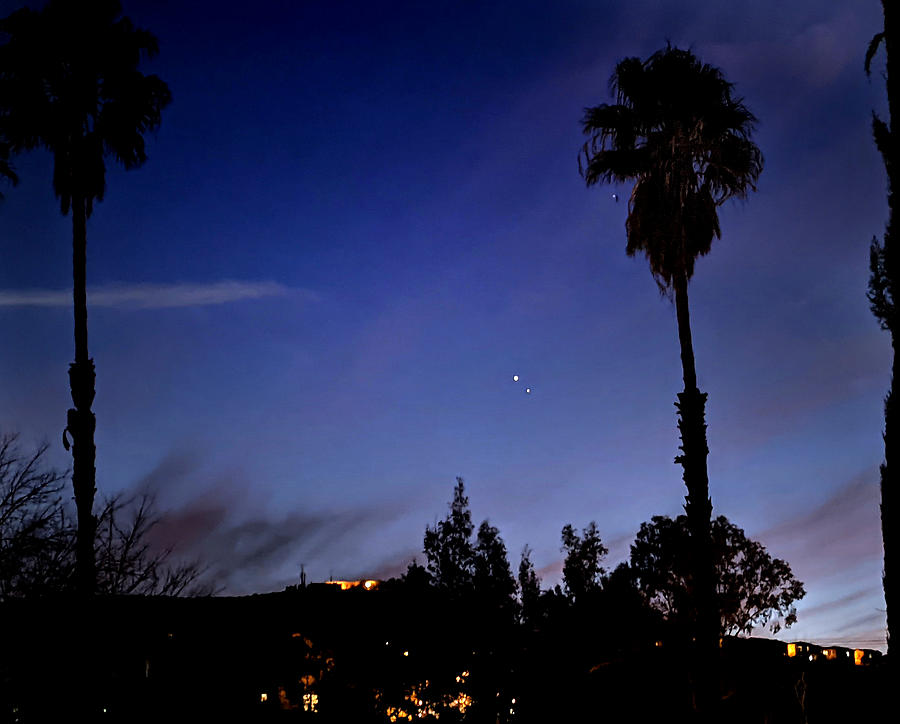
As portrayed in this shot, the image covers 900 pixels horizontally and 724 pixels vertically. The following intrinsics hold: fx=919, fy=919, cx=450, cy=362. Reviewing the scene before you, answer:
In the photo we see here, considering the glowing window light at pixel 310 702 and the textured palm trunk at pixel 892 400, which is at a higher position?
the textured palm trunk at pixel 892 400

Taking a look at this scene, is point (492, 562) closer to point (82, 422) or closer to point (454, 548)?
point (454, 548)

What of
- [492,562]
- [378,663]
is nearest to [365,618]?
[378,663]

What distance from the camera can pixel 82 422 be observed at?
1499 centimetres

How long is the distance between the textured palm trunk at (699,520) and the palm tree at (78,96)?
10997 mm

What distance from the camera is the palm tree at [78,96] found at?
16094 mm

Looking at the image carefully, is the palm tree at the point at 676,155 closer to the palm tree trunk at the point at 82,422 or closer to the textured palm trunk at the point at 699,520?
the textured palm trunk at the point at 699,520

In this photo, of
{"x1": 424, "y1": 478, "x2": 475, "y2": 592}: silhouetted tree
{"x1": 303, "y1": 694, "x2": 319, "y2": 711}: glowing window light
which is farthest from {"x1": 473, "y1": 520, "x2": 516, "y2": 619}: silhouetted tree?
{"x1": 303, "y1": 694, "x2": 319, "y2": 711}: glowing window light

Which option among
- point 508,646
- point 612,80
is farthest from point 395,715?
point 612,80

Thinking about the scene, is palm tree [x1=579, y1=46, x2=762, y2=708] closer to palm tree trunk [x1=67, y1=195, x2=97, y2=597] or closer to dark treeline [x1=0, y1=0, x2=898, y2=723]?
dark treeline [x1=0, y1=0, x2=898, y2=723]

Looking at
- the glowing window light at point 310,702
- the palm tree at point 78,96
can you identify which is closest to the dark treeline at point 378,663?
the glowing window light at point 310,702

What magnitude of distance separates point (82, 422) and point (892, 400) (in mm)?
11978

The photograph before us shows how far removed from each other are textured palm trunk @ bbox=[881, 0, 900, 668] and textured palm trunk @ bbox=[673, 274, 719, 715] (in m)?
7.88

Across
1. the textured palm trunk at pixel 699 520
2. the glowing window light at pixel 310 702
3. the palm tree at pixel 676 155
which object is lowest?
the glowing window light at pixel 310 702

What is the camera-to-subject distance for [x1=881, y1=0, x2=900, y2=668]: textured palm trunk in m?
8.54
